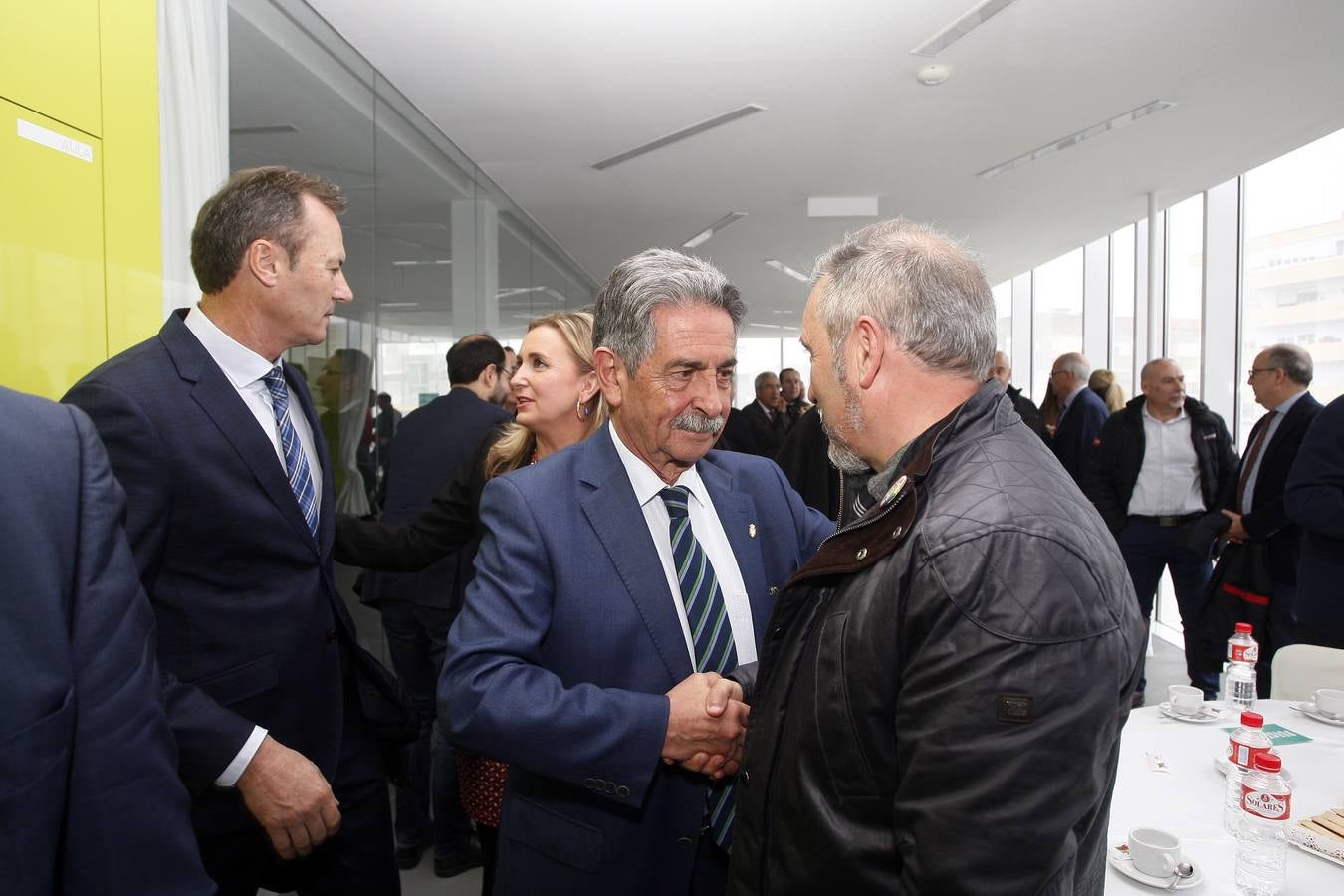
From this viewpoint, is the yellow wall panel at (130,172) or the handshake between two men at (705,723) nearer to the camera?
the handshake between two men at (705,723)

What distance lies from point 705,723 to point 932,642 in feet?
1.53

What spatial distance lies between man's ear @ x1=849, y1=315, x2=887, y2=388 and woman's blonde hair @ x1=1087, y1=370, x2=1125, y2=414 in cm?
605

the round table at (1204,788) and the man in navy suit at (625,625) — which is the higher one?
the man in navy suit at (625,625)

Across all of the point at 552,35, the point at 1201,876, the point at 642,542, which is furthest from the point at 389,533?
the point at 552,35

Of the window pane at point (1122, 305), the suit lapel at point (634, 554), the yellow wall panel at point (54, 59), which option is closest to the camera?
the suit lapel at point (634, 554)

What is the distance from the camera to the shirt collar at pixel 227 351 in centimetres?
166

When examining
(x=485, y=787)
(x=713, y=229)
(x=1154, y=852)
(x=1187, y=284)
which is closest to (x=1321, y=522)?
(x=1154, y=852)

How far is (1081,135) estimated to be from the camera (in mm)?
5773

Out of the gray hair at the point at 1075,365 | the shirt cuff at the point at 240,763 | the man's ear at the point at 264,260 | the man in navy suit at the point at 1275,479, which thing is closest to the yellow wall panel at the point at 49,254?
the man's ear at the point at 264,260

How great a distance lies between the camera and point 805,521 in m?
1.75

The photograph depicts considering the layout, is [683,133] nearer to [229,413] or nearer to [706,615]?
[229,413]

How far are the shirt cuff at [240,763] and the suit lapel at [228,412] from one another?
1.33 feet

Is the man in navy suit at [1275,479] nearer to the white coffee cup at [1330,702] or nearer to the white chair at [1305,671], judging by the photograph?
the white chair at [1305,671]

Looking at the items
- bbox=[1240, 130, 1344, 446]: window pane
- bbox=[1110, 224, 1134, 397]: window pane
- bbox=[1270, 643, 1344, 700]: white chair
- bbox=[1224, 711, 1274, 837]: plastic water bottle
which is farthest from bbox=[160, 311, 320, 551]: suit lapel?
bbox=[1110, 224, 1134, 397]: window pane
